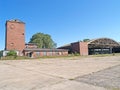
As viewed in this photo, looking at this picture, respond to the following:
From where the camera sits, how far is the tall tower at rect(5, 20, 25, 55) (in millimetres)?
50438

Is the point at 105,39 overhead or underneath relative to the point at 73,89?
overhead

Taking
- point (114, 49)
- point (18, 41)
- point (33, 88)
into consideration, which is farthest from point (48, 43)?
point (33, 88)

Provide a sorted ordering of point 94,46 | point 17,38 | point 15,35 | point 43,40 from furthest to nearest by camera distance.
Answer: point 43,40
point 94,46
point 17,38
point 15,35

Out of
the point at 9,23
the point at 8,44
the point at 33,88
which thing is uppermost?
the point at 9,23

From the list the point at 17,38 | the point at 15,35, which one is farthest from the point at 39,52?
the point at 15,35

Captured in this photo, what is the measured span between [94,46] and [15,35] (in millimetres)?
32885

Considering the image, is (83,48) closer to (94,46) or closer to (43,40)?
(94,46)

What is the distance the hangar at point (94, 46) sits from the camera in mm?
58088

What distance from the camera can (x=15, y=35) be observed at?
51.4 meters

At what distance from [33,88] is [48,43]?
311 ft

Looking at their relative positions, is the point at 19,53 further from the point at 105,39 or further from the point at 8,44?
the point at 105,39

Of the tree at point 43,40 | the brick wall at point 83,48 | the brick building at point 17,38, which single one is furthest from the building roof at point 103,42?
the tree at point 43,40

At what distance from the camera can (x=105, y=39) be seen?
68.2 m

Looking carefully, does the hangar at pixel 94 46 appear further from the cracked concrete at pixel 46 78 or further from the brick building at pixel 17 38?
the cracked concrete at pixel 46 78
